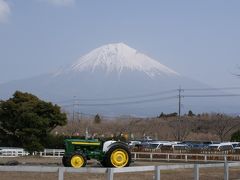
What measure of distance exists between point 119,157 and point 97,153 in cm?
225

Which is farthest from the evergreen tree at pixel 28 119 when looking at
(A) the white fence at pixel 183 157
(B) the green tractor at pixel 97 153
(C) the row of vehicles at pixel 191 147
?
(B) the green tractor at pixel 97 153

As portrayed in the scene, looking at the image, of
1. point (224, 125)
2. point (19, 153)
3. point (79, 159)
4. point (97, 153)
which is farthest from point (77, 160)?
point (224, 125)

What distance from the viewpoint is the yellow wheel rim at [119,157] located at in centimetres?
2525

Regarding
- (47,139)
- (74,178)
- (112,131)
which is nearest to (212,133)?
(112,131)

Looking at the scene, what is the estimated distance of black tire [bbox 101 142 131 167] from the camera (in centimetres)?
2516

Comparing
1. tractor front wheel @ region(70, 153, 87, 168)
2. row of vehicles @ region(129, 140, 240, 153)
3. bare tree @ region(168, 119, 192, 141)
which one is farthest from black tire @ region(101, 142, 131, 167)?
bare tree @ region(168, 119, 192, 141)

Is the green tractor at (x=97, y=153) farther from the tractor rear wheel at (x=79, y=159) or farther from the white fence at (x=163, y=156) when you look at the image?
the white fence at (x=163, y=156)

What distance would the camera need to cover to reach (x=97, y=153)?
89.6 feet

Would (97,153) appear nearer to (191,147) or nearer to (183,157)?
(183,157)

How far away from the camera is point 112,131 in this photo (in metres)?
94.4

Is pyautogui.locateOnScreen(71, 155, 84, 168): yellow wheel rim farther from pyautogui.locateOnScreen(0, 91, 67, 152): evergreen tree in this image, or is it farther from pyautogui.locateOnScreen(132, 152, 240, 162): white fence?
pyautogui.locateOnScreen(0, 91, 67, 152): evergreen tree

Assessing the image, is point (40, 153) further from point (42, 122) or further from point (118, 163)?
point (118, 163)

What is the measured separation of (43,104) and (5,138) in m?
6.20

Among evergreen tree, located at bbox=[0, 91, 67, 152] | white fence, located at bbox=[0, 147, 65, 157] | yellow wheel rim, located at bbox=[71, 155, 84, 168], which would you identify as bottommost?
yellow wheel rim, located at bbox=[71, 155, 84, 168]
